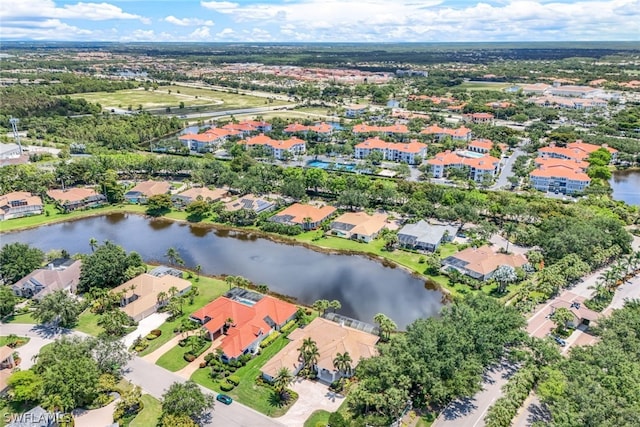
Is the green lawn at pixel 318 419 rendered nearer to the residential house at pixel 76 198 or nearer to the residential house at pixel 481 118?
the residential house at pixel 76 198

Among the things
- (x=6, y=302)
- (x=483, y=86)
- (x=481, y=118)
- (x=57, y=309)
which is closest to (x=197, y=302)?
(x=57, y=309)

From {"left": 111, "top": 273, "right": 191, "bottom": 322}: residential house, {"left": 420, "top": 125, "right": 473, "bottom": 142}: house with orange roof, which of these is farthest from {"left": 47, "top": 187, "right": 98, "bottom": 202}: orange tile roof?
{"left": 420, "top": 125, "right": 473, "bottom": 142}: house with orange roof

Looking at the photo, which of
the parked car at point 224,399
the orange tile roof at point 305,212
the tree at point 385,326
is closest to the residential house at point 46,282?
the parked car at point 224,399

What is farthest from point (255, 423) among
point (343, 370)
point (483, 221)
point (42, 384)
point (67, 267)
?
point (483, 221)

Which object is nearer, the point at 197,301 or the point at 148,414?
the point at 148,414

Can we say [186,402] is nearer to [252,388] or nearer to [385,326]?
[252,388]

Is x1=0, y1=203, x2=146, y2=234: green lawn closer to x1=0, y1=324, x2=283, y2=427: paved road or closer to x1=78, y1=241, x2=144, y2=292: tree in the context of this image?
x1=78, y1=241, x2=144, y2=292: tree

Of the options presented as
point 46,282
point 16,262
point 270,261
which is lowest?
point 270,261

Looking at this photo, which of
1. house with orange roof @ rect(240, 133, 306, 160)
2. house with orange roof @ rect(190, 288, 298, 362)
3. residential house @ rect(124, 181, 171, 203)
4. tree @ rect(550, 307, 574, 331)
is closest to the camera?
house with orange roof @ rect(190, 288, 298, 362)
